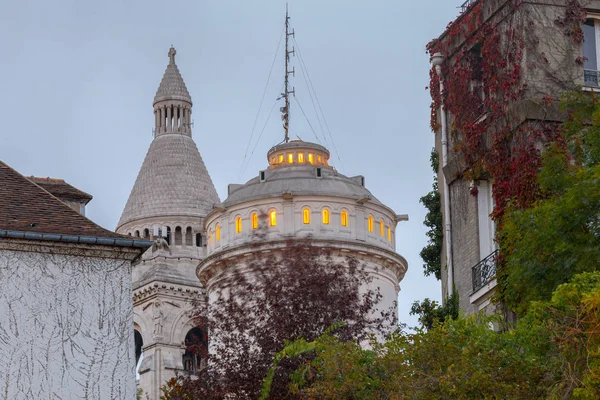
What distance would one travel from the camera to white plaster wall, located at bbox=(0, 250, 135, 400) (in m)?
31.6

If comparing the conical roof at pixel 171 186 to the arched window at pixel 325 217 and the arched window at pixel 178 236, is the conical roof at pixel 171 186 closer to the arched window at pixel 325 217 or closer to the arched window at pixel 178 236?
the arched window at pixel 178 236

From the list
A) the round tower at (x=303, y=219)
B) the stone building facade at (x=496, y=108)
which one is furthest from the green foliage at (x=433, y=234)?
the round tower at (x=303, y=219)

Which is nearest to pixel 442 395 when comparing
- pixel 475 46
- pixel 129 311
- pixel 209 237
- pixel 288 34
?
pixel 129 311

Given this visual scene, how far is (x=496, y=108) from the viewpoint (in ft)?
132

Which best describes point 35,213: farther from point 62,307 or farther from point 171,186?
point 171,186

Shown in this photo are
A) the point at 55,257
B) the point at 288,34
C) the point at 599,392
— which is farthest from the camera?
the point at 288,34

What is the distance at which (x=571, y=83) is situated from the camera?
39.7 meters

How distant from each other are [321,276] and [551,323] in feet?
49.4

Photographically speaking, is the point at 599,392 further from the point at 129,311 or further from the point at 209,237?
the point at 209,237

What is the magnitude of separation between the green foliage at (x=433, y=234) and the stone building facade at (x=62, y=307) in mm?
12008

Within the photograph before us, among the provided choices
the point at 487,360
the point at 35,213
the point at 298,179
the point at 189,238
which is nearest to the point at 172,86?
the point at 189,238

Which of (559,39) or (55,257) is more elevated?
(559,39)

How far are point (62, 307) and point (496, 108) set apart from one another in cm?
1287

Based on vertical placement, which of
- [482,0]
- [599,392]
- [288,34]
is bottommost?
[599,392]
